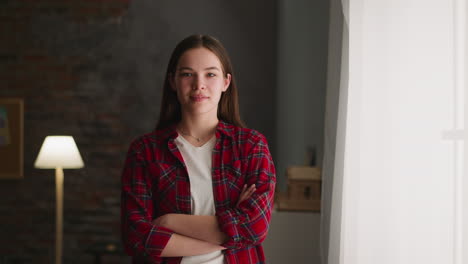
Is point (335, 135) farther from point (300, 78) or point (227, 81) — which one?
point (300, 78)

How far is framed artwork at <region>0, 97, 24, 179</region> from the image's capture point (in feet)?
12.9

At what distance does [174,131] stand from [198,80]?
0.65 feet

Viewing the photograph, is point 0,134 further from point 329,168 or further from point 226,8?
point 329,168

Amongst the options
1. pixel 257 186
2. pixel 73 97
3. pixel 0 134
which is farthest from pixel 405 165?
pixel 0 134

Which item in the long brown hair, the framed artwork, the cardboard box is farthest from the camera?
the framed artwork

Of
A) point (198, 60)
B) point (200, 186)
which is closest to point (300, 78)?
point (198, 60)

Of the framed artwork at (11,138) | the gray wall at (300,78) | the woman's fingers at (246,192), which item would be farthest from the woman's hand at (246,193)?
the framed artwork at (11,138)

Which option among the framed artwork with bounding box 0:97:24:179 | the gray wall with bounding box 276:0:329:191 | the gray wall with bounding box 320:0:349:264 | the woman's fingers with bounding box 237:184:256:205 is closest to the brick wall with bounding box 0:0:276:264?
the framed artwork with bounding box 0:97:24:179

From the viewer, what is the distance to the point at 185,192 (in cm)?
148

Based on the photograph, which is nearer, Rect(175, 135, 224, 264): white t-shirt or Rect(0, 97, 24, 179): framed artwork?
Rect(175, 135, 224, 264): white t-shirt

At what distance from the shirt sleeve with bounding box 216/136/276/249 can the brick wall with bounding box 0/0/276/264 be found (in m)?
2.49

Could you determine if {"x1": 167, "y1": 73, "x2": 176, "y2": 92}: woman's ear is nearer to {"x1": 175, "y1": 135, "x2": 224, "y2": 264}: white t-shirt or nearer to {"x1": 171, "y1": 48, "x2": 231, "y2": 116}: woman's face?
{"x1": 171, "y1": 48, "x2": 231, "y2": 116}: woman's face

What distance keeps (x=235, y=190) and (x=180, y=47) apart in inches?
20.2

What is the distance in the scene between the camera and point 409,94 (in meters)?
1.40
